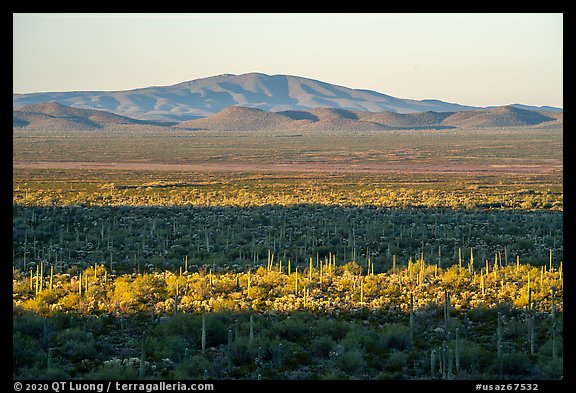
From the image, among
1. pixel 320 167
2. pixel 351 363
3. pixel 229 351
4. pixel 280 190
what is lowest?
pixel 351 363

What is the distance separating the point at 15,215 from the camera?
39062 mm

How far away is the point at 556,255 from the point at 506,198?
2530cm

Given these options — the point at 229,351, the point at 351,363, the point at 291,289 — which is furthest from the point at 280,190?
the point at 351,363

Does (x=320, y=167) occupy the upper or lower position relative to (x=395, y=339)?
upper

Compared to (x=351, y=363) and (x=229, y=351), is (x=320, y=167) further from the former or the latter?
(x=351, y=363)

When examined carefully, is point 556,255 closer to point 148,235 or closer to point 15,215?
point 148,235

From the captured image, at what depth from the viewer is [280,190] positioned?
59375 mm

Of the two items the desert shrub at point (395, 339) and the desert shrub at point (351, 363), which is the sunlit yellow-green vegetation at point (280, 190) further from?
the desert shrub at point (351, 363)

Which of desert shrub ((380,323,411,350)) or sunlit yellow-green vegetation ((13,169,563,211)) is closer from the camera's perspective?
desert shrub ((380,323,411,350))

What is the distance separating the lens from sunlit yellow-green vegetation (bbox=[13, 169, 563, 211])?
48344mm

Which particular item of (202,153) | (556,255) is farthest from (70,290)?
(202,153)

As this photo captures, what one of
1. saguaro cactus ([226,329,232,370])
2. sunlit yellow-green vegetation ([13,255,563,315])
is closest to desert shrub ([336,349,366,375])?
saguaro cactus ([226,329,232,370])

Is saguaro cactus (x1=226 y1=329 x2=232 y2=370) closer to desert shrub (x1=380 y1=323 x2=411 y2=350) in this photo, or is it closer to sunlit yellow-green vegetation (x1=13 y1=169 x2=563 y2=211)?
Answer: desert shrub (x1=380 y1=323 x2=411 y2=350)
